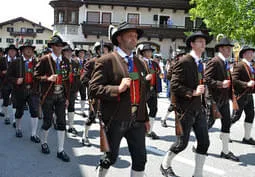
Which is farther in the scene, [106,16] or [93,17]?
[106,16]

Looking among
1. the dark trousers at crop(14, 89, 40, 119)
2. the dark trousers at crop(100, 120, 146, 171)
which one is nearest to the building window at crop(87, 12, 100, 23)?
the dark trousers at crop(14, 89, 40, 119)

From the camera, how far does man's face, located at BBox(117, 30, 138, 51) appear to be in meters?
3.79

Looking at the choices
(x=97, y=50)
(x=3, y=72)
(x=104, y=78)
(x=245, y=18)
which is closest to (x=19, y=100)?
(x=97, y=50)

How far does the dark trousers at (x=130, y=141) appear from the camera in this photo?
3.78 metres

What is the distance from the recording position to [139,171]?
3814 millimetres

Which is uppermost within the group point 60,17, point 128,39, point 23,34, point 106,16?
point 106,16

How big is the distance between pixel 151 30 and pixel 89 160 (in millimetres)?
30849

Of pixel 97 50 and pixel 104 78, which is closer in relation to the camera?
pixel 104 78

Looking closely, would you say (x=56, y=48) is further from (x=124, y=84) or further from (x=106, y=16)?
(x=106, y=16)

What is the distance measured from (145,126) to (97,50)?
431cm

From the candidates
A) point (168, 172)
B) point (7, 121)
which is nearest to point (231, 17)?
point (7, 121)

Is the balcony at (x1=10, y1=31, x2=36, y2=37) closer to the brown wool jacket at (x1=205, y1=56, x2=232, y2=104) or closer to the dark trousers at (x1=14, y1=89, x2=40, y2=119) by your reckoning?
the dark trousers at (x1=14, y1=89, x2=40, y2=119)

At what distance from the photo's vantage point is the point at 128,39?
3.79 metres

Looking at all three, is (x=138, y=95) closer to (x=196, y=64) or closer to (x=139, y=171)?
(x=139, y=171)
